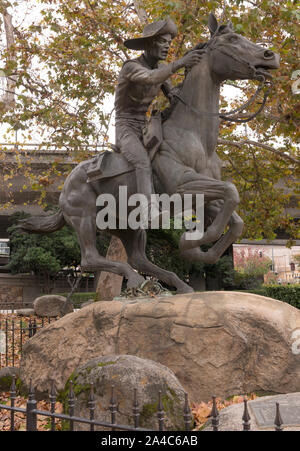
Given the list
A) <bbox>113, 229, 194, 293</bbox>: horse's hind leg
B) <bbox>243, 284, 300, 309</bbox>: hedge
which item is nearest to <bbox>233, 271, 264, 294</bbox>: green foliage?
<bbox>243, 284, 300, 309</bbox>: hedge

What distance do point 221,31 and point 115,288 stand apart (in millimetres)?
7895

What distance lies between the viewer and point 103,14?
11.8 metres

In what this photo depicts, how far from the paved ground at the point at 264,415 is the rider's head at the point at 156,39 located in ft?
15.4

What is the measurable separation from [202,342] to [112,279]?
24.6ft

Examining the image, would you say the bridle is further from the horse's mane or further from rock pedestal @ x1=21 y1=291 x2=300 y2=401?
rock pedestal @ x1=21 y1=291 x2=300 y2=401

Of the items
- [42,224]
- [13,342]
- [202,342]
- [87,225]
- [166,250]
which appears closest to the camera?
[202,342]

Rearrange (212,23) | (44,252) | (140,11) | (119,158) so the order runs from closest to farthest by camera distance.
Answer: (212,23) < (119,158) < (140,11) < (44,252)

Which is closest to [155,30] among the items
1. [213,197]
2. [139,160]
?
[139,160]

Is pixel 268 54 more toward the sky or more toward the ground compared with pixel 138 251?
more toward the sky

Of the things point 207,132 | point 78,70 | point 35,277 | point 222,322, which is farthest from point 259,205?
point 35,277

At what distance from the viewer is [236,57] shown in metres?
5.98

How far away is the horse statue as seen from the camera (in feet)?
19.4

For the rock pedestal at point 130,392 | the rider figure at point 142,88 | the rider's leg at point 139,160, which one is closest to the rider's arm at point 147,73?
the rider figure at point 142,88

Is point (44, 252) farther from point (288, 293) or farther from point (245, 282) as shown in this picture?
point (288, 293)
